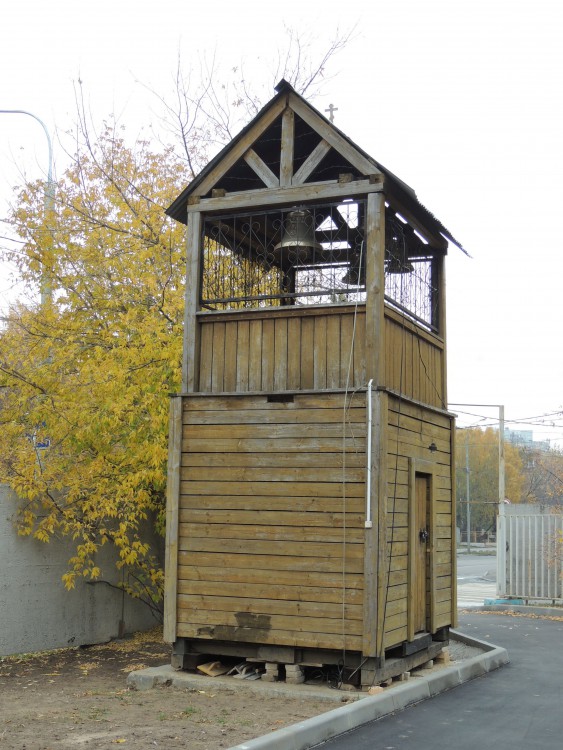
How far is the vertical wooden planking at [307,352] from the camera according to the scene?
368 inches

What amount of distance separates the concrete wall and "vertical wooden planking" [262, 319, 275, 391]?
351 centimetres

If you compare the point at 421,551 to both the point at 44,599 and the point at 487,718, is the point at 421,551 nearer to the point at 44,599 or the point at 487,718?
the point at 487,718

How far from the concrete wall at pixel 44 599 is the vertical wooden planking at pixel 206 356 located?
2.79 m

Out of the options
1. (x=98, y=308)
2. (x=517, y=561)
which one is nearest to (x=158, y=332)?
(x=98, y=308)

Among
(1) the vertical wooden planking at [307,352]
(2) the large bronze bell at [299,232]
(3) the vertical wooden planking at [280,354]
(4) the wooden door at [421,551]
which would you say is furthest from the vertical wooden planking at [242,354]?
(4) the wooden door at [421,551]

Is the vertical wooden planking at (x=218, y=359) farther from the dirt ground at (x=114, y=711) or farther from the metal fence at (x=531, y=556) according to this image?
the metal fence at (x=531, y=556)

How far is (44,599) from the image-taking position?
10.9m

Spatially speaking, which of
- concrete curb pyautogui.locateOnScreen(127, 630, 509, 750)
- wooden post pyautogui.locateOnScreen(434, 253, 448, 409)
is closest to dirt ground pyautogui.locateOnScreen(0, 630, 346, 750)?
concrete curb pyautogui.locateOnScreen(127, 630, 509, 750)

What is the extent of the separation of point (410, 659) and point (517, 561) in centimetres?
1220

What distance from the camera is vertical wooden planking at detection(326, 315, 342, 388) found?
9.20 metres

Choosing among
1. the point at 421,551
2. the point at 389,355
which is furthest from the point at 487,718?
the point at 389,355

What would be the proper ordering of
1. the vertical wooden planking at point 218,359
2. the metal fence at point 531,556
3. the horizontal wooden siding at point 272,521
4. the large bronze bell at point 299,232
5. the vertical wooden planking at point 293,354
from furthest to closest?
the metal fence at point 531,556 → the large bronze bell at point 299,232 → the vertical wooden planking at point 218,359 → the vertical wooden planking at point 293,354 → the horizontal wooden siding at point 272,521

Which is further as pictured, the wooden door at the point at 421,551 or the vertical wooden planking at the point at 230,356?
the wooden door at the point at 421,551

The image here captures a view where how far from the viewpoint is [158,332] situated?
11.8m
